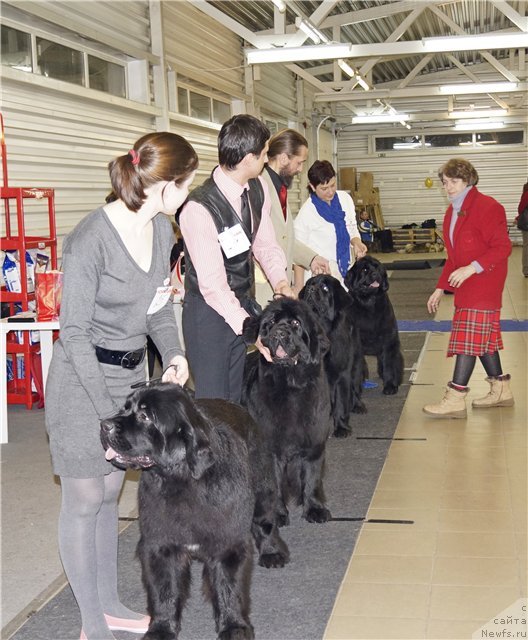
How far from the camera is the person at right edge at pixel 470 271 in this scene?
5402 millimetres

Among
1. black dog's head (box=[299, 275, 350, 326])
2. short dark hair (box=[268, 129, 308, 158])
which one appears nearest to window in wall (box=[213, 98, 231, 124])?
black dog's head (box=[299, 275, 350, 326])

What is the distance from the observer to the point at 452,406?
5809mm

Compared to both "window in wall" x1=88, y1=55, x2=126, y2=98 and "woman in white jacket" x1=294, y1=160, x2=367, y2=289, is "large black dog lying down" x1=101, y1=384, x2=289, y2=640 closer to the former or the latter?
"woman in white jacket" x1=294, y1=160, x2=367, y2=289

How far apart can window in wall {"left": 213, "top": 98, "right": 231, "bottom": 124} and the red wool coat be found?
8607 mm

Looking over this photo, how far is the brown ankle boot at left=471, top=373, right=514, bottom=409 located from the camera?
6.00 metres

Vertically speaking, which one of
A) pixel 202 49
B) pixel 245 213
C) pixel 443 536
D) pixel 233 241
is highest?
pixel 202 49

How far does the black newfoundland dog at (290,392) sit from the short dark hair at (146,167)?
101cm

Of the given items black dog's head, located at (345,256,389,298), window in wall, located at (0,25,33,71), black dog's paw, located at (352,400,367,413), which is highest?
window in wall, located at (0,25,33,71)

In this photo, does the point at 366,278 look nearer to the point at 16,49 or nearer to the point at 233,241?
the point at 233,241

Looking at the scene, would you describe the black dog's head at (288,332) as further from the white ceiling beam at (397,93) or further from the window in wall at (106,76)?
the white ceiling beam at (397,93)

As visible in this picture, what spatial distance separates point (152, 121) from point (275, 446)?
7707mm

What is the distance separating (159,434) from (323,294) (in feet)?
9.58

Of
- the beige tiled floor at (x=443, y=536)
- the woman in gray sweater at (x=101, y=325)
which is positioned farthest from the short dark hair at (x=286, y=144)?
the woman in gray sweater at (x=101, y=325)

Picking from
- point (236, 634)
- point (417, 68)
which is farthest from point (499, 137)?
point (236, 634)
